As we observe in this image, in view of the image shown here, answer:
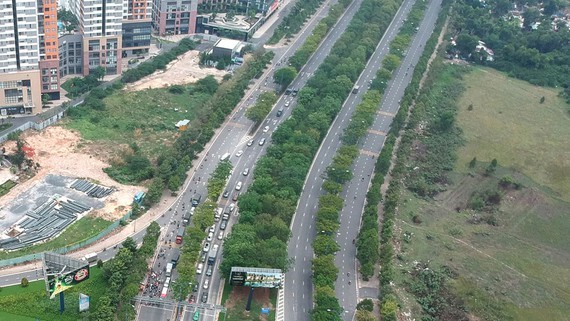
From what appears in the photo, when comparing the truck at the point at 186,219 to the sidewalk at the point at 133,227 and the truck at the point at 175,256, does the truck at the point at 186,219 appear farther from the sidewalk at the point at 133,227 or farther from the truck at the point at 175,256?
the truck at the point at 175,256

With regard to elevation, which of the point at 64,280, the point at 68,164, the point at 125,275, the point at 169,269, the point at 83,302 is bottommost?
the point at 83,302

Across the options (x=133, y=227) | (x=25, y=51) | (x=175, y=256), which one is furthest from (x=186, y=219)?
(x=25, y=51)

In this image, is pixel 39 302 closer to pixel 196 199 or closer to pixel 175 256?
pixel 175 256

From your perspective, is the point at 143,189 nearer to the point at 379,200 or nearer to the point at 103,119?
the point at 103,119

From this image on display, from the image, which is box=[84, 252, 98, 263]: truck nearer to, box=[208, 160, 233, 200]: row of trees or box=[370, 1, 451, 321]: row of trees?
box=[208, 160, 233, 200]: row of trees

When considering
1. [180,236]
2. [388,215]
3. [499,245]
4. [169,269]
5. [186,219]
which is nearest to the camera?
[169,269]

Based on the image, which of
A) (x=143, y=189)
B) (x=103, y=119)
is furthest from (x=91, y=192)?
(x=103, y=119)
